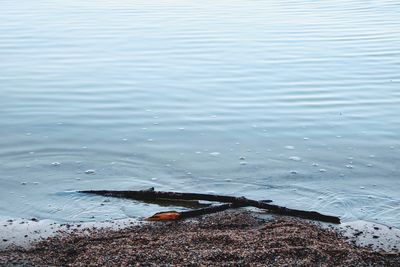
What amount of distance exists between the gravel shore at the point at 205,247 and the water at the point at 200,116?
2.65 feet

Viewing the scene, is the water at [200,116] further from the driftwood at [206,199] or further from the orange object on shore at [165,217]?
the orange object on shore at [165,217]

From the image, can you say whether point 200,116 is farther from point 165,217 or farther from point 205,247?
point 205,247

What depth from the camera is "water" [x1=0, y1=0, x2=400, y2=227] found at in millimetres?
9383

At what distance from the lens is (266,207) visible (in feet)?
27.3

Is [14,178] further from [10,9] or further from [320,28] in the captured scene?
[10,9]

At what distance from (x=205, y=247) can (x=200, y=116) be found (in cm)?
581

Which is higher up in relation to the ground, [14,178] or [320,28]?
[320,28]

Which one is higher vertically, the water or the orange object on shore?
the water

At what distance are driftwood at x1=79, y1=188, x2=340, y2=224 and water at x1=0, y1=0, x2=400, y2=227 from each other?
0.18m

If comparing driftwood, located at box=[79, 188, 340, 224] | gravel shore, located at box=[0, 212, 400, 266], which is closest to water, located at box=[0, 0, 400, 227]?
driftwood, located at box=[79, 188, 340, 224]

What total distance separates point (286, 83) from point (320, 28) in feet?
28.1

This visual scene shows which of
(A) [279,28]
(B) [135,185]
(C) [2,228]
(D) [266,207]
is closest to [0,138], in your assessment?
(B) [135,185]

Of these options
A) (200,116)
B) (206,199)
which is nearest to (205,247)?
(206,199)

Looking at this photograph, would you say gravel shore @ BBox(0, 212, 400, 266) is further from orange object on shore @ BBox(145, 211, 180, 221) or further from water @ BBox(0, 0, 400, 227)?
water @ BBox(0, 0, 400, 227)
